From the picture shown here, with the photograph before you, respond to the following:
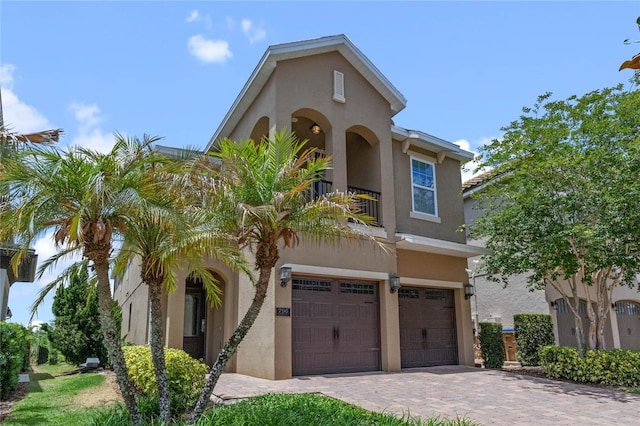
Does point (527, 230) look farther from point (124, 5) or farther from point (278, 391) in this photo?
point (124, 5)

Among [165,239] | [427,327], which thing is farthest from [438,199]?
[165,239]

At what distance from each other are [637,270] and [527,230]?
10.4ft

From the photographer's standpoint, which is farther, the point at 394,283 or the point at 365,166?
the point at 365,166

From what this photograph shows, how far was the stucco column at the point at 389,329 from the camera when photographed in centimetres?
1378

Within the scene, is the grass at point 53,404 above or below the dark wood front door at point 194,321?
below

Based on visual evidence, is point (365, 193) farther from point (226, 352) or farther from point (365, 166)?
point (226, 352)

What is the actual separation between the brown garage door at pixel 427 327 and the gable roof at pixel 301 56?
249 inches

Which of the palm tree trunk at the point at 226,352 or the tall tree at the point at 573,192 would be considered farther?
the tall tree at the point at 573,192

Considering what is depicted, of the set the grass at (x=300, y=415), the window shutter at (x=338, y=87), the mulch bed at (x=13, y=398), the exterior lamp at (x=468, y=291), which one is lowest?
the mulch bed at (x=13, y=398)

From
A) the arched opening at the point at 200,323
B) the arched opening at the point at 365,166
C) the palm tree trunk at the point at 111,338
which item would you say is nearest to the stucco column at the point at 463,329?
the arched opening at the point at 365,166

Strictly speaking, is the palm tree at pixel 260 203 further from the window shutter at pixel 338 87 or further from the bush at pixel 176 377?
the window shutter at pixel 338 87

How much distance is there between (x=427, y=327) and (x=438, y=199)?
445cm

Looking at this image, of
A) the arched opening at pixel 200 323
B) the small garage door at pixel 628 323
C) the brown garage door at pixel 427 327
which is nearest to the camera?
the arched opening at pixel 200 323

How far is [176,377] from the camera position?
8.84 metres
